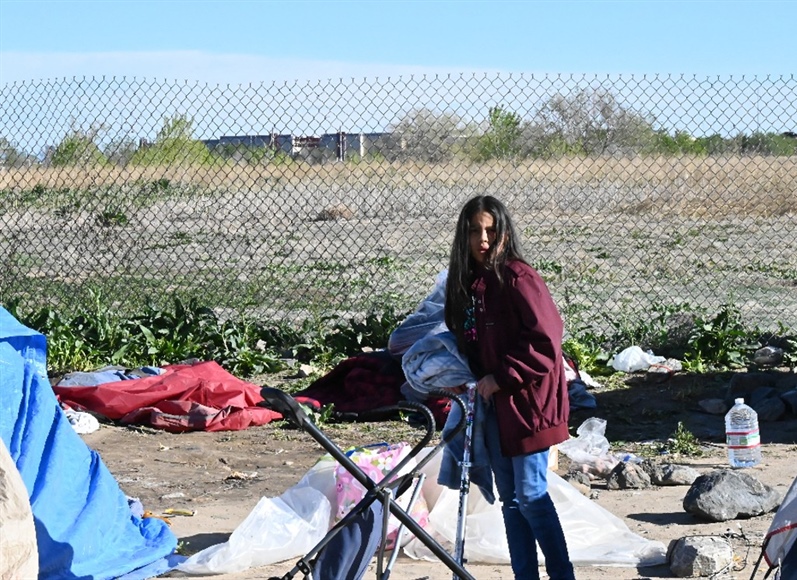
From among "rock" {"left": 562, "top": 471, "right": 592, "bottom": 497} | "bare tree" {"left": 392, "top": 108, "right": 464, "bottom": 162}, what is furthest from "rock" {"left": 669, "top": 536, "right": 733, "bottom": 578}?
"bare tree" {"left": 392, "top": 108, "right": 464, "bottom": 162}

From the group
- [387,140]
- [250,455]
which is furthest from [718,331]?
[250,455]

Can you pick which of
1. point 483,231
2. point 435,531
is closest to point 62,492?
point 435,531

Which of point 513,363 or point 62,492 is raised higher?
point 513,363

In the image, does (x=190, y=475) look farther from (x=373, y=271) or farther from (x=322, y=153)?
(x=373, y=271)

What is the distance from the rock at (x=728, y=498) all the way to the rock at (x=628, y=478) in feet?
1.71

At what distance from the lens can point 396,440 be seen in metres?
7.06

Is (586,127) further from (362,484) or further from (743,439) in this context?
(362,484)

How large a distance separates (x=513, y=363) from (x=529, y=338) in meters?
0.12

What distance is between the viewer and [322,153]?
961cm

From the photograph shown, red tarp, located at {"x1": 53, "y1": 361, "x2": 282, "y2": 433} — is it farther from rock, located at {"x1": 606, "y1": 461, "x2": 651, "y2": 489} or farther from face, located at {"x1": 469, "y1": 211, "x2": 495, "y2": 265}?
face, located at {"x1": 469, "y1": 211, "x2": 495, "y2": 265}

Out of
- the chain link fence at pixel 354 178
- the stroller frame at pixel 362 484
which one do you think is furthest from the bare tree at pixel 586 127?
the stroller frame at pixel 362 484

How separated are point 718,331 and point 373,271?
4443 millimetres

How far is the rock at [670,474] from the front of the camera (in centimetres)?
596

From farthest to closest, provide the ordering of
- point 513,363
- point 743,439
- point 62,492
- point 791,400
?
point 791,400
point 743,439
point 62,492
point 513,363
